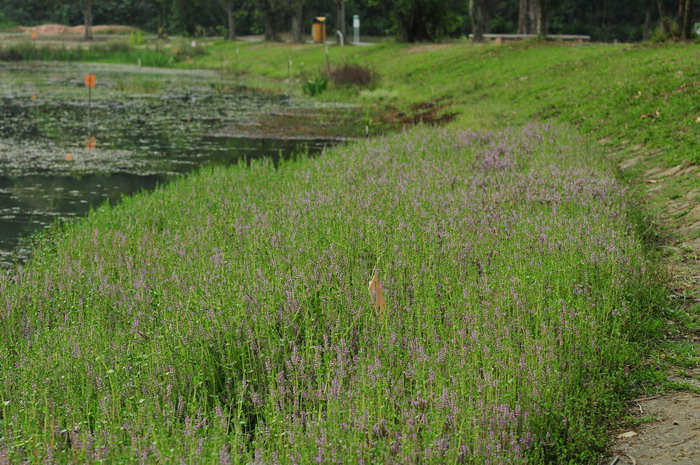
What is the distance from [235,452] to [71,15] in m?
104

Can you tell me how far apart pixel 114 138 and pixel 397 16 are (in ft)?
96.7

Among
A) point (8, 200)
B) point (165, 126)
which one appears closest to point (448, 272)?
point (8, 200)

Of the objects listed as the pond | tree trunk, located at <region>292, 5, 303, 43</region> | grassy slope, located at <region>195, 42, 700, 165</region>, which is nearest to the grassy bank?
grassy slope, located at <region>195, 42, 700, 165</region>

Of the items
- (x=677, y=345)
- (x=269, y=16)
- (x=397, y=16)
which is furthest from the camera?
(x=269, y=16)

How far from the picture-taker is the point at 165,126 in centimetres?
2442

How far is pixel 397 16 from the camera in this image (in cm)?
4806

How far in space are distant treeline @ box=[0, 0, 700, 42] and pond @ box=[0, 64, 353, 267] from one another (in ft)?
42.8

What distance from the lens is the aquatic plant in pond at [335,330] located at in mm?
4441

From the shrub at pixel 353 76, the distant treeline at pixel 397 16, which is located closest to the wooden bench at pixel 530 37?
the distant treeline at pixel 397 16

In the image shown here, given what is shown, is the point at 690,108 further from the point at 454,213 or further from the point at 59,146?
the point at 59,146

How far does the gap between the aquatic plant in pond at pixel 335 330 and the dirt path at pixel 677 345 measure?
29 cm

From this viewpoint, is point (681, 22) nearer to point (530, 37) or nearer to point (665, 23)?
point (665, 23)

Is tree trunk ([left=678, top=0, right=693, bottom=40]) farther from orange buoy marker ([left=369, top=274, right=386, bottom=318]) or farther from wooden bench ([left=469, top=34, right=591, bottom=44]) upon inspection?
orange buoy marker ([left=369, top=274, right=386, bottom=318])

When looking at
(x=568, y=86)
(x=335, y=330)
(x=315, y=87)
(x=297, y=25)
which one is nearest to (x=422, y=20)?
(x=315, y=87)
